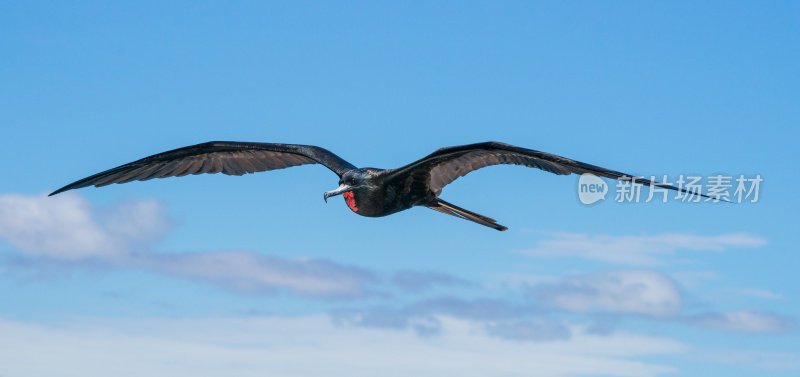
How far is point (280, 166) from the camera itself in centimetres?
1367

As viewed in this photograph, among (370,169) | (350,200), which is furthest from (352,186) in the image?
(370,169)

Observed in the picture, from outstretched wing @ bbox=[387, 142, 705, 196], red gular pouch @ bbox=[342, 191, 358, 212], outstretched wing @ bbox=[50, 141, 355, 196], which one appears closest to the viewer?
outstretched wing @ bbox=[387, 142, 705, 196]

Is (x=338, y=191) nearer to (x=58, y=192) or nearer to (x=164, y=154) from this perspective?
(x=164, y=154)

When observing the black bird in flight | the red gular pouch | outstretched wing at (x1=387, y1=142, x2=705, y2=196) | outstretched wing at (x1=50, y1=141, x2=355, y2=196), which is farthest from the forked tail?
outstretched wing at (x1=50, y1=141, x2=355, y2=196)

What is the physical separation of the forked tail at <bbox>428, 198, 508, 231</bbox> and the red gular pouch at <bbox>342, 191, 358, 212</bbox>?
1078mm

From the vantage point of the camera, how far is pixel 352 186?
11.3 m

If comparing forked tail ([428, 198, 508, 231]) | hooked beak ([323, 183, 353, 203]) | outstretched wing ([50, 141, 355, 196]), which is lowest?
hooked beak ([323, 183, 353, 203])

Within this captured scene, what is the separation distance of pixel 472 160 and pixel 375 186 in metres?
1.35

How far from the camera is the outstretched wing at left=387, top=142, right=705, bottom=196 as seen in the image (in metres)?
9.41

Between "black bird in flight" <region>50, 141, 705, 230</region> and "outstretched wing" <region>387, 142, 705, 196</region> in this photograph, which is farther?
"black bird in flight" <region>50, 141, 705, 230</region>

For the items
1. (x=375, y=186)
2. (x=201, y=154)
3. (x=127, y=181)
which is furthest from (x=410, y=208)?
(x=127, y=181)

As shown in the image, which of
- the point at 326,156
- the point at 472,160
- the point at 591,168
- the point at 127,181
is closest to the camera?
the point at 591,168

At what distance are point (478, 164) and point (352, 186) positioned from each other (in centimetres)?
171

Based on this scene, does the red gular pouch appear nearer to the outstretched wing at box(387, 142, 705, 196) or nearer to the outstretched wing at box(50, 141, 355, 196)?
the outstretched wing at box(387, 142, 705, 196)
